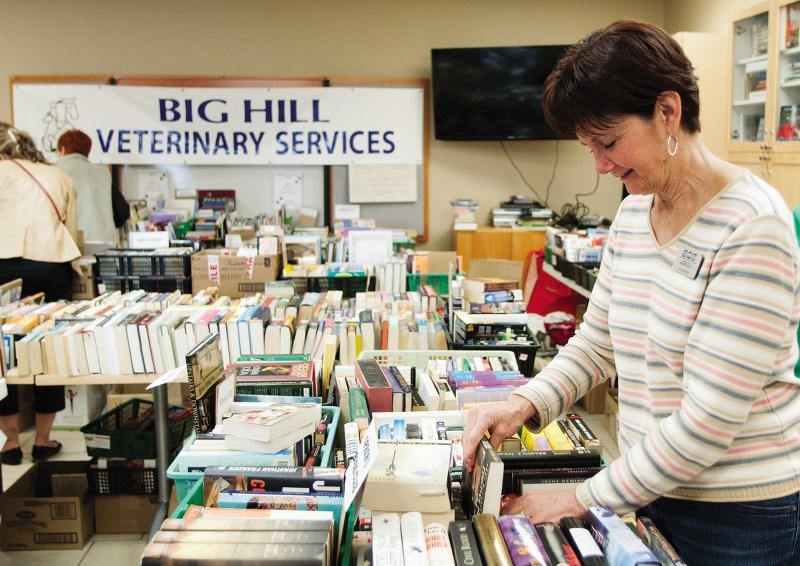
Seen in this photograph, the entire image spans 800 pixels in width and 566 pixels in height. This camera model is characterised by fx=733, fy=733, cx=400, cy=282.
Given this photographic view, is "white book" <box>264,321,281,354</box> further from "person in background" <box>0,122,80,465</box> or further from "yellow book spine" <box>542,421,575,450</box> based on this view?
"yellow book spine" <box>542,421,575,450</box>

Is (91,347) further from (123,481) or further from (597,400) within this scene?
(597,400)

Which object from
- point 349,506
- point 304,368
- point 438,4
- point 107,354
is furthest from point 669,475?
point 438,4

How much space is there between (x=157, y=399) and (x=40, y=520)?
732mm

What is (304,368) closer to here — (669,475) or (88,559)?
(669,475)

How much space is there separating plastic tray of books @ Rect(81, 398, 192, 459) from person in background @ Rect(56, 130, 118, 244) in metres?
2.28

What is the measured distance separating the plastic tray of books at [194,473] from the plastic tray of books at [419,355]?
1.90 feet

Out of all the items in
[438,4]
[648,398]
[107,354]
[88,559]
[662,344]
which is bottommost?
[88,559]

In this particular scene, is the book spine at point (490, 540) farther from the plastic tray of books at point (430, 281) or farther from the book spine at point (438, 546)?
the plastic tray of books at point (430, 281)

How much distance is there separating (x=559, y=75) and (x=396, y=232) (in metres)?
4.96

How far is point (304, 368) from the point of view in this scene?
221cm

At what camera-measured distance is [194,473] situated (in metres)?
1.67

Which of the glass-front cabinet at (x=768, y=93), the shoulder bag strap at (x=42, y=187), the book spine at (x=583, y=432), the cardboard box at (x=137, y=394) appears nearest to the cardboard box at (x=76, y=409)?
the cardboard box at (x=137, y=394)

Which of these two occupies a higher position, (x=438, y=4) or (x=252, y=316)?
(x=438, y=4)

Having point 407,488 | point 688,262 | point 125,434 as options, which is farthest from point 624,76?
point 125,434
